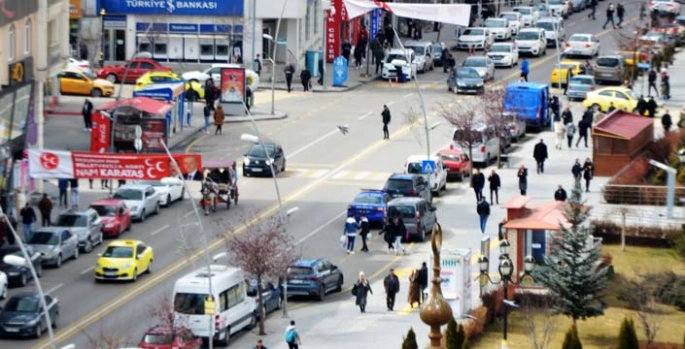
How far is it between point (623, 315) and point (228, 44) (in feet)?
161

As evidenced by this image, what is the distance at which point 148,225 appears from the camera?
6969 centimetres

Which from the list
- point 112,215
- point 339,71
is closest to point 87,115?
point 112,215

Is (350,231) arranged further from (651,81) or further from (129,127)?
(651,81)

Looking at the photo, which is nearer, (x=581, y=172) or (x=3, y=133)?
(x=3, y=133)

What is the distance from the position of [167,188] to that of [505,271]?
85.9ft

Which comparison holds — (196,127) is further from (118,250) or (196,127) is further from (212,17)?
(118,250)

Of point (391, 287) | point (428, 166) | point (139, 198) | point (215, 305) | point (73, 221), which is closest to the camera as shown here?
point (215, 305)

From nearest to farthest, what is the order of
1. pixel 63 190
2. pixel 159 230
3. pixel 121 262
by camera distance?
pixel 121 262
pixel 159 230
pixel 63 190

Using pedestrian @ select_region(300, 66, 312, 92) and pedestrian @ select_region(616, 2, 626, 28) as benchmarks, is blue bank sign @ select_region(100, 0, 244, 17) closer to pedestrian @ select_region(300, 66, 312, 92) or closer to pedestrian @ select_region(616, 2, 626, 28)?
pedestrian @ select_region(300, 66, 312, 92)

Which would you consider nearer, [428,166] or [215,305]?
[215,305]

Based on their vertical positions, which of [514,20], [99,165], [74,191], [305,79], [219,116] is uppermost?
[514,20]

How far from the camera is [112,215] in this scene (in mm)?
67438

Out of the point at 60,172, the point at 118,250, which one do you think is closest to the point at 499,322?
the point at 118,250

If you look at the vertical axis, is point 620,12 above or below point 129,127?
above
